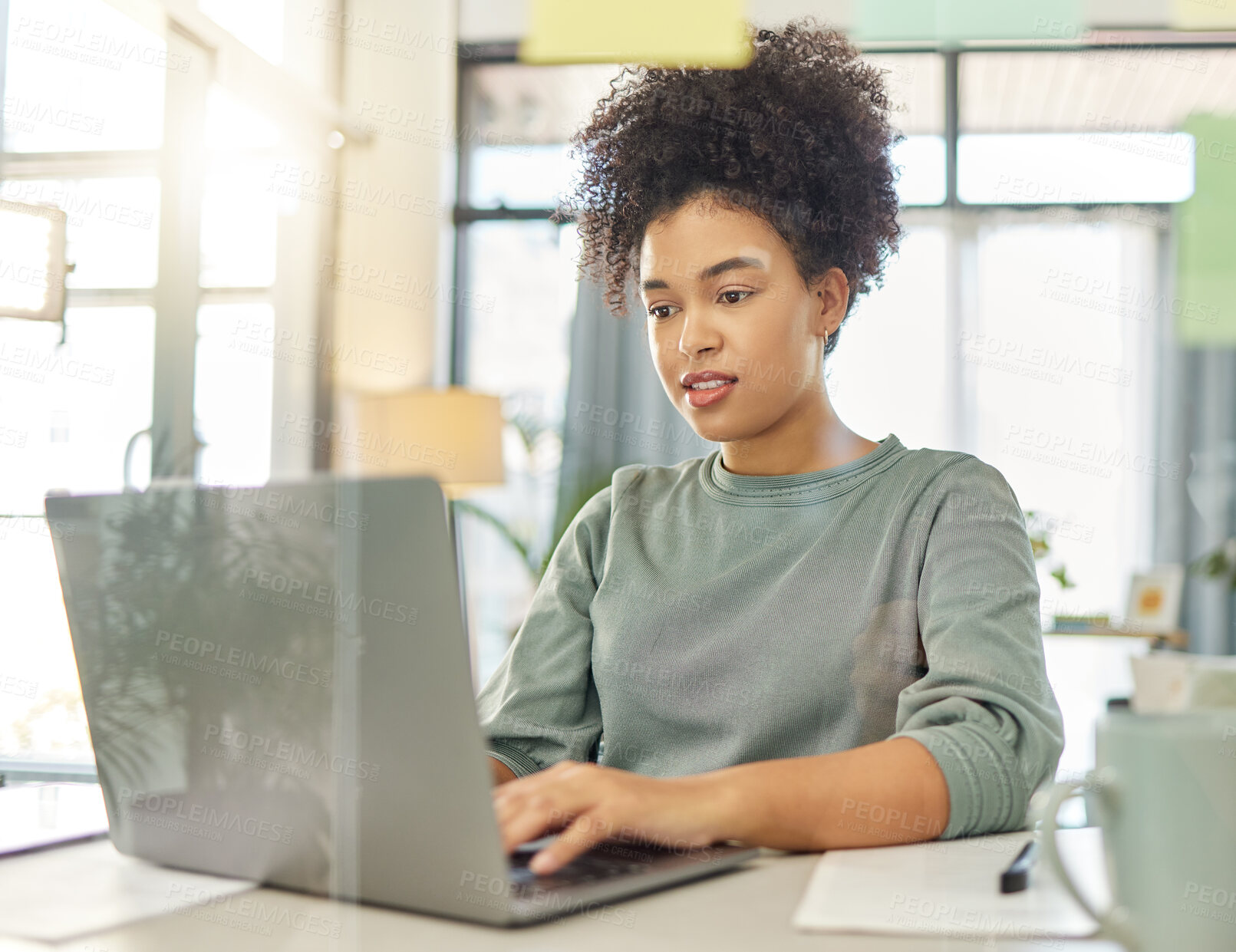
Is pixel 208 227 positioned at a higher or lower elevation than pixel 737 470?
higher

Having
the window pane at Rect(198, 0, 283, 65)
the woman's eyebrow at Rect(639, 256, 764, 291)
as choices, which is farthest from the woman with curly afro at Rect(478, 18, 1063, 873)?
the window pane at Rect(198, 0, 283, 65)

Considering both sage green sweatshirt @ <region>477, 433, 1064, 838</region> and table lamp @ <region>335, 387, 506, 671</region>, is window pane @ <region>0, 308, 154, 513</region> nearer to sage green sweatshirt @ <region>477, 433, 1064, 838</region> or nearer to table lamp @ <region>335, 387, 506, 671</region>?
table lamp @ <region>335, 387, 506, 671</region>

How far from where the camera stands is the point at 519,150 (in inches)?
51.1

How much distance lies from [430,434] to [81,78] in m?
0.90

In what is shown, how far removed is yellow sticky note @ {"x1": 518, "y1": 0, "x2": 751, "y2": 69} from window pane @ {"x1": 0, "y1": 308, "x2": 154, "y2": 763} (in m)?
0.58

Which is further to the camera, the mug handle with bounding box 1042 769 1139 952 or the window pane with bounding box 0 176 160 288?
the window pane with bounding box 0 176 160 288

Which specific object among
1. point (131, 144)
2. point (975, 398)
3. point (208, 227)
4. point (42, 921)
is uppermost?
point (131, 144)

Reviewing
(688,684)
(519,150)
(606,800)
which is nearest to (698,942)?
(606,800)

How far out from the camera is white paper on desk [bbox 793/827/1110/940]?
1.10ft

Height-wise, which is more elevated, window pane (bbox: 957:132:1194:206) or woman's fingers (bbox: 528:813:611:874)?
window pane (bbox: 957:132:1194:206)

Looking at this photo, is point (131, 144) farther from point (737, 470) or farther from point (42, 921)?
point (42, 921)

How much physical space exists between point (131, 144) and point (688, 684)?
128cm

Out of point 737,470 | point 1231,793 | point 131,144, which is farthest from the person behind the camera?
point 131,144

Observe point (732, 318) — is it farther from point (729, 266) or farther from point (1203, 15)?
point (1203, 15)
